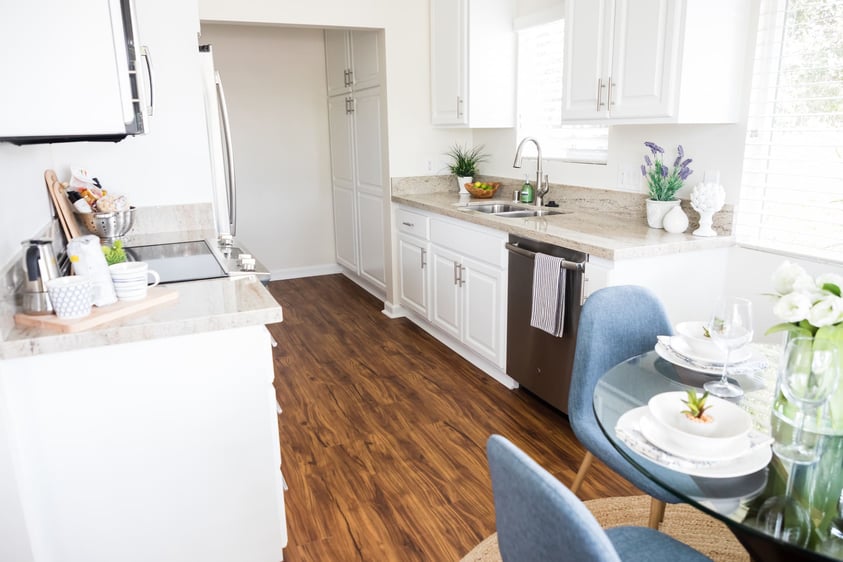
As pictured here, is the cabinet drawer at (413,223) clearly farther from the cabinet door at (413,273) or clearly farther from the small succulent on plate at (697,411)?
the small succulent on plate at (697,411)

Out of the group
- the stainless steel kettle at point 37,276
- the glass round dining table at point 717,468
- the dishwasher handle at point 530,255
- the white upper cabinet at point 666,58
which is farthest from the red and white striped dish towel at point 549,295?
the stainless steel kettle at point 37,276

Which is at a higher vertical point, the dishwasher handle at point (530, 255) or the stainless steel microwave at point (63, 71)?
the stainless steel microwave at point (63, 71)

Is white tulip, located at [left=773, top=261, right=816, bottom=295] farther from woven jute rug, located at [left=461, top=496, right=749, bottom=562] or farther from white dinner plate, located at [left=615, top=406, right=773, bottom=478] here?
woven jute rug, located at [left=461, top=496, right=749, bottom=562]

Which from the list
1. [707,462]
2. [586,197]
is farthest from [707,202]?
[707,462]

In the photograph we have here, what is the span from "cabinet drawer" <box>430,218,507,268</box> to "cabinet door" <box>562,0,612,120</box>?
75 cm

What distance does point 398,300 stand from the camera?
4.66m

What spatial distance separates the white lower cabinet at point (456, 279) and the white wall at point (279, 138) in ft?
5.70

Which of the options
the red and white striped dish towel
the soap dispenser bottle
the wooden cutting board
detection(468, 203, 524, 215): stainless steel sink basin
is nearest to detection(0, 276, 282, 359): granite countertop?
the wooden cutting board

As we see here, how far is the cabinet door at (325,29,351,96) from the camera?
5031 mm

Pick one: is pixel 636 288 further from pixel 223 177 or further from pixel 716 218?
pixel 223 177

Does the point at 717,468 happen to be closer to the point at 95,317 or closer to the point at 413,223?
the point at 95,317

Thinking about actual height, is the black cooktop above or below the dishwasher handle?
above

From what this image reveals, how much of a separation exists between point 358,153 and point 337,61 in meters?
0.92

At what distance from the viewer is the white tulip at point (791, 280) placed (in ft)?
4.06
